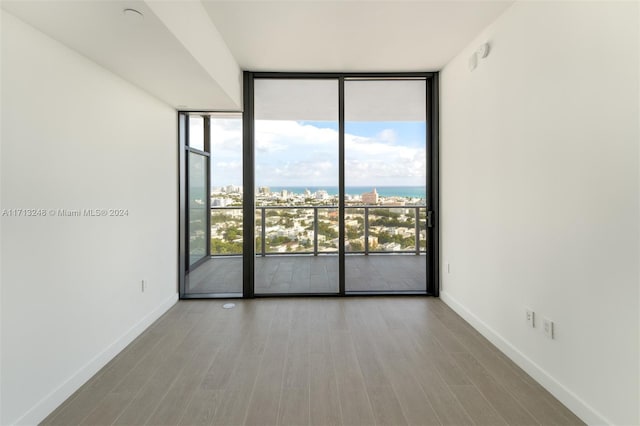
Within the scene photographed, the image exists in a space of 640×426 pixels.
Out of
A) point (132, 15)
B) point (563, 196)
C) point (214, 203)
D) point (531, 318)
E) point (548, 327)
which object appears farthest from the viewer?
point (214, 203)

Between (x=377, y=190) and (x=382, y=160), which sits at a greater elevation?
(x=382, y=160)

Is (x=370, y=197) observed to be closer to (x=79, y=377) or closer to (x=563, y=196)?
(x=563, y=196)

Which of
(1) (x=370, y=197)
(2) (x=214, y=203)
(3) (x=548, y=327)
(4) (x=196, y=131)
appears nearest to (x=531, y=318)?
(3) (x=548, y=327)

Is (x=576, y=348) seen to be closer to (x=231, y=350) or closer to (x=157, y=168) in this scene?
(x=231, y=350)

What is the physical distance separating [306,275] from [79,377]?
8.01 ft

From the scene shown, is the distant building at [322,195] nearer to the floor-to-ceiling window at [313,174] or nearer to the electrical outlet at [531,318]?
the floor-to-ceiling window at [313,174]

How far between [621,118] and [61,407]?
132 inches

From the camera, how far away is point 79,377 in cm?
193

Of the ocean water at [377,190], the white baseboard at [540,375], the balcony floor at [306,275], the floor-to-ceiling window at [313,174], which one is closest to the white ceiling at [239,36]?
the floor-to-ceiling window at [313,174]

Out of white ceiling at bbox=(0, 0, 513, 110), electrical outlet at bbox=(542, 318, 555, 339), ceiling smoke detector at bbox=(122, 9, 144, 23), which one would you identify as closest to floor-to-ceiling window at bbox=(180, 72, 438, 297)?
white ceiling at bbox=(0, 0, 513, 110)

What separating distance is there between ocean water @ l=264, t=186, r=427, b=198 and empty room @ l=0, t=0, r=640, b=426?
0.07ft

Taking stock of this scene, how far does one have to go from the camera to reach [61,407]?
174 cm

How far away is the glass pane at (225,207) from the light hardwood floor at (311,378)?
0.85m

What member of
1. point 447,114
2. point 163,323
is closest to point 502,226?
point 447,114
